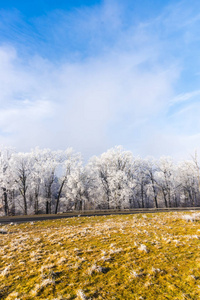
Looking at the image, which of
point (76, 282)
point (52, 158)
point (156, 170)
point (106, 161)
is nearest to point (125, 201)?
point (106, 161)

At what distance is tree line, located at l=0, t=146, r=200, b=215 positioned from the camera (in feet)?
143

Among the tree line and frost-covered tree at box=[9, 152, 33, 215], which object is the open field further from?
frost-covered tree at box=[9, 152, 33, 215]

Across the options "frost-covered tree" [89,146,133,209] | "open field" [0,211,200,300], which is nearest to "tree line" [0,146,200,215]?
"frost-covered tree" [89,146,133,209]

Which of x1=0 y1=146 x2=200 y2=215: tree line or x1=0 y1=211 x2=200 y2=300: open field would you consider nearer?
x1=0 y1=211 x2=200 y2=300: open field

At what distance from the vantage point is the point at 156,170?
59.0m

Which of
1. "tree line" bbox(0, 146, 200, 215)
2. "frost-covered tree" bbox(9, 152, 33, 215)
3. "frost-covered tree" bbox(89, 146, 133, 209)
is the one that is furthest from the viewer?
"frost-covered tree" bbox(89, 146, 133, 209)

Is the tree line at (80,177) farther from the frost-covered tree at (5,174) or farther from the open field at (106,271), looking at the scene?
the open field at (106,271)

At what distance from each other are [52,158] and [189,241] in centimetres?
4362

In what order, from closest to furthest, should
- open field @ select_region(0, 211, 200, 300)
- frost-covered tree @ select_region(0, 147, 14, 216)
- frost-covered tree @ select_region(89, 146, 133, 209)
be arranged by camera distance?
1. open field @ select_region(0, 211, 200, 300)
2. frost-covered tree @ select_region(0, 147, 14, 216)
3. frost-covered tree @ select_region(89, 146, 133, 209)

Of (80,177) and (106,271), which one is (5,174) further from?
(106,271)

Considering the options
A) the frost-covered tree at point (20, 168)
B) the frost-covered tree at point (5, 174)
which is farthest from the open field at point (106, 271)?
the frost-covered tree at point (20, 168)

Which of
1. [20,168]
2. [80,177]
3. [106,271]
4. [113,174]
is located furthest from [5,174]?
[106,271]

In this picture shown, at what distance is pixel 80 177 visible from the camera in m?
49.6

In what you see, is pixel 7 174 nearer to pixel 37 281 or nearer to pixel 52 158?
pixel 52 158
